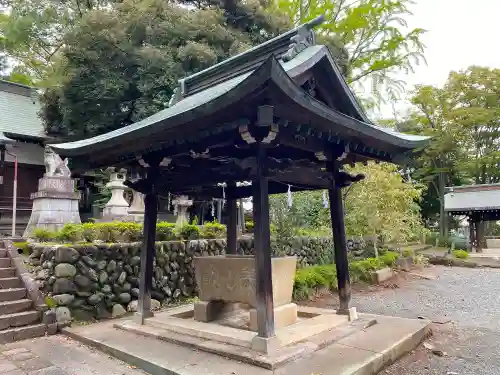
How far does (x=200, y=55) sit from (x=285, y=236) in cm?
635

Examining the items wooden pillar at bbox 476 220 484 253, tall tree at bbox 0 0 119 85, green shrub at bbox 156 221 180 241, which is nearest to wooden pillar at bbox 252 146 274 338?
green shrub at bbox 156 221 180 241

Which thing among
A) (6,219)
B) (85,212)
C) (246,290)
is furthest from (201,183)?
(85,212)

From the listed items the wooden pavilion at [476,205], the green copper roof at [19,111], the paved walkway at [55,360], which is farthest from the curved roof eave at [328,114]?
the wooden pavilion at [476,205]

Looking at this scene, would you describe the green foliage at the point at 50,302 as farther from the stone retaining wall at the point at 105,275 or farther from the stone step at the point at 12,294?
the stone step at the point at 12,294

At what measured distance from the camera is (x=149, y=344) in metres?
4.79

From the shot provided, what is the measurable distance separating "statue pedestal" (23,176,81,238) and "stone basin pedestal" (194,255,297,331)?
20.8 feet

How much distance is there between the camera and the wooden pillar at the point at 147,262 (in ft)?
18.4

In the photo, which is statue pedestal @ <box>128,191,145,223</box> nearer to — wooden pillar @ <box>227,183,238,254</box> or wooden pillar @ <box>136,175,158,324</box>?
wooden pillar @ <box>227,183,238,254</box>

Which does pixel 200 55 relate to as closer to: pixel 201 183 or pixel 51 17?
pixel 201 183

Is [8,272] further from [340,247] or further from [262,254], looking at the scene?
[340,247]

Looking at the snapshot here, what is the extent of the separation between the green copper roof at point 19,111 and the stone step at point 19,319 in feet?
32.1

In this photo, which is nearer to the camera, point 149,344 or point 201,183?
point 149,344

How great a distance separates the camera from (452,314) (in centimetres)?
729

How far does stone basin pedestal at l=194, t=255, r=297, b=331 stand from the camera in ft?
16.4
